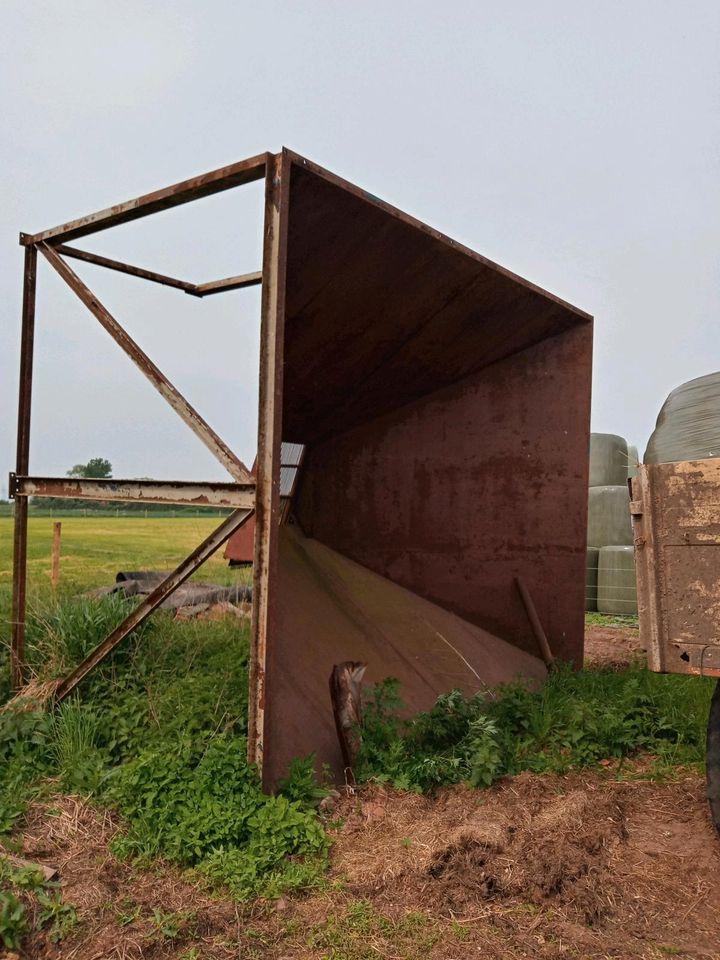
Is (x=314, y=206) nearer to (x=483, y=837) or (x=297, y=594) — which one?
(x=297, y=594)

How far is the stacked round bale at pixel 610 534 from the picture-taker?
449 inches

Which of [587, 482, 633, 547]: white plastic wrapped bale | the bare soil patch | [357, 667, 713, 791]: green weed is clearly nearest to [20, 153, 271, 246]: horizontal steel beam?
[357, 667, 713, 791]: green weed

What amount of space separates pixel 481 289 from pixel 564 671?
10.4ft

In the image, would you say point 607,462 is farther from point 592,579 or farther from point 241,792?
point 241,792

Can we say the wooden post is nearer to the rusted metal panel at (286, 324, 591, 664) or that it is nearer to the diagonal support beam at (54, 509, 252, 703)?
the rusted metal panel at (286, 324, 591, 664)

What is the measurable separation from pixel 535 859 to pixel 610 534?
8747 millimetres

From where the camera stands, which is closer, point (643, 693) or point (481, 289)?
point (643, 693)

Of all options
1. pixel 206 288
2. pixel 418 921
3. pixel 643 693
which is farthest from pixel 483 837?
pixel 206 288

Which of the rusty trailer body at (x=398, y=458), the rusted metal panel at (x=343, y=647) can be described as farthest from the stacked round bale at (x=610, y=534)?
the rusted metal panel at (x=343, y=647)

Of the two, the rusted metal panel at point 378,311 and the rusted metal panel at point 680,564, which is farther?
the rusted metal panel at point 378,311

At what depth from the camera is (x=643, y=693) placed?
18.3 feet

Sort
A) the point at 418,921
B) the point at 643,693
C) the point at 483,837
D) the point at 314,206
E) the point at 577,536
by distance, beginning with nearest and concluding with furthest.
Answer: the point at 418,921
the point at 483,837
the point at 314,206
the point at 643,693
the point at 577,536

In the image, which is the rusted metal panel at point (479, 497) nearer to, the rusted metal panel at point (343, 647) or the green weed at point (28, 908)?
the rusted metal panel at point (343, 647)

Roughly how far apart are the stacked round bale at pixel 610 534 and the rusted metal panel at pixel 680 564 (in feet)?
26.8
